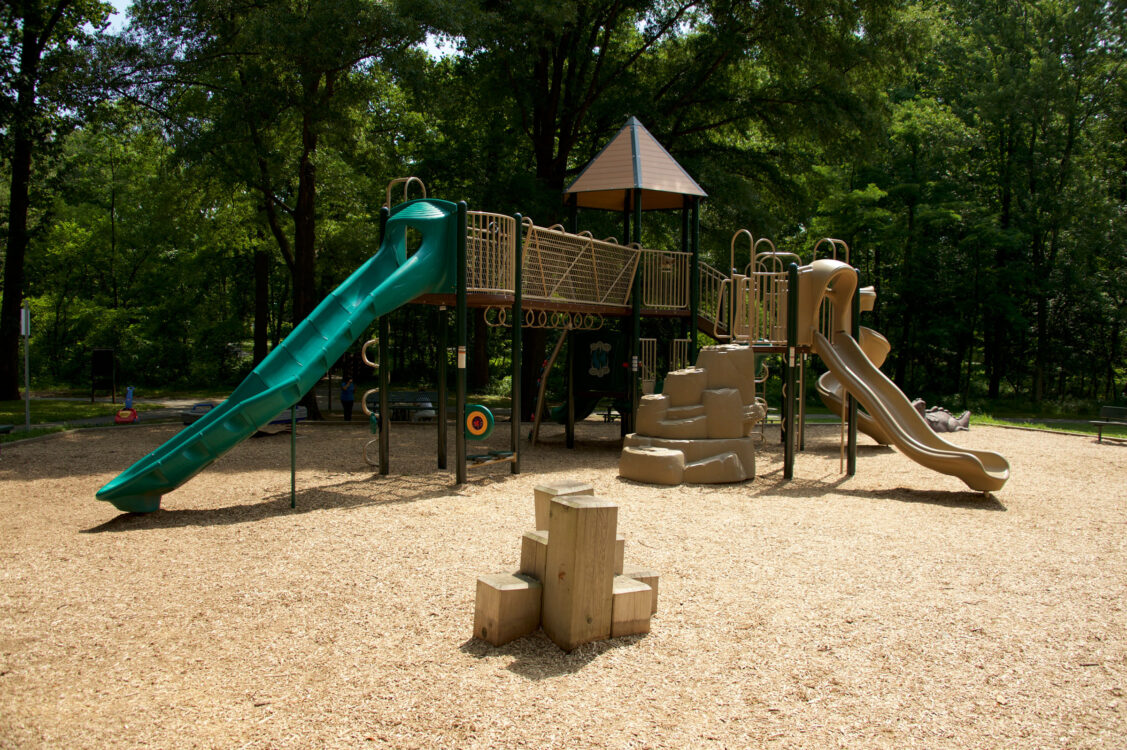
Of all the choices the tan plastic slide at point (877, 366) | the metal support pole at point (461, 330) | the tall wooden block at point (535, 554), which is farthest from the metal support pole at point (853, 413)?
the tall wooden block at point (535, 554)

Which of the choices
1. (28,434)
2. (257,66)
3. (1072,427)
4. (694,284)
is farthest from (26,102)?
(1072,427)

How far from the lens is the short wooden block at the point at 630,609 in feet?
14.8

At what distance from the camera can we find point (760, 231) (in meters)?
18.7

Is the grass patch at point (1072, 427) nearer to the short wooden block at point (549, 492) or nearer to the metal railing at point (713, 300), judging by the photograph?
the metal railing at point (713, 300)

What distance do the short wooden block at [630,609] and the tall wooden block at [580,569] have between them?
2.3 inches

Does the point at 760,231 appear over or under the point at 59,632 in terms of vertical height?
over

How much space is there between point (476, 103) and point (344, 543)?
15404 mm

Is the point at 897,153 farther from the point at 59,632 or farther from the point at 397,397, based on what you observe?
the point at 59,632

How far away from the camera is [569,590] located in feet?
14.3

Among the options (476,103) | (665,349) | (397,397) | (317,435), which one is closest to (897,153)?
(665,349)

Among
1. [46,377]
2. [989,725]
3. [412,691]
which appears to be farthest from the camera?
[46,377]

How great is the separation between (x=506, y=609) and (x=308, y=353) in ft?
16.0

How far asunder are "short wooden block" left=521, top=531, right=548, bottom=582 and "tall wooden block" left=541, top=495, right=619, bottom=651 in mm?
108

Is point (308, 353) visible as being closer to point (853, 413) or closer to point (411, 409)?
point (853, 413)
